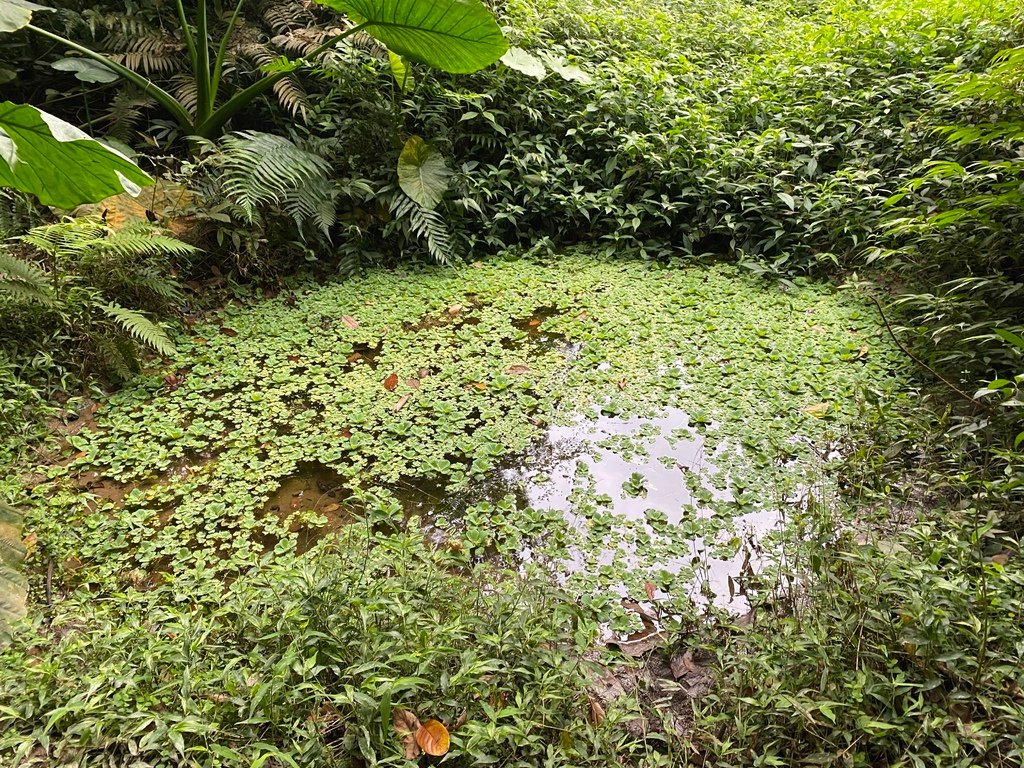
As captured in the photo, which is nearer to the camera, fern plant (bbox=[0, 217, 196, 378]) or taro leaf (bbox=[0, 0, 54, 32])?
taro leaf (bbox=[0, 0, 54, 32])

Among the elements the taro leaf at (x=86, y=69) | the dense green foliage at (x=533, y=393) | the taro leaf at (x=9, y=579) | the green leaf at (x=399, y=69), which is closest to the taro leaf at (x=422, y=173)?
the dense green foliage at (x=533, y=393)

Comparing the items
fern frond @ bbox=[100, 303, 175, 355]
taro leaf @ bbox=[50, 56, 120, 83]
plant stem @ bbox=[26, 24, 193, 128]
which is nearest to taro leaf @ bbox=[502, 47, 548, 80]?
plant stem @ bbox=[26, 24, 193, 128]

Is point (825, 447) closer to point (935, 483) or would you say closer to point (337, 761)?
point (935, 483)

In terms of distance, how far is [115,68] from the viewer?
3.50 m

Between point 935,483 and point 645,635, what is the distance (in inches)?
51.7

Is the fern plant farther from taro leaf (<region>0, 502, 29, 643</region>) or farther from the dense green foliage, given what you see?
taro leaf (<region>0, 502, 29, 643</region>)

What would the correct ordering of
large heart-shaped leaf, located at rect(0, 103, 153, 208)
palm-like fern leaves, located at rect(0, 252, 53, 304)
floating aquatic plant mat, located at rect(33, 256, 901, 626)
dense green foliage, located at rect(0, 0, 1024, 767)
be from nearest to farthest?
dense green foliage, located at rect(0, 0, 1024, 767), large heart-shaped leaf, located at rect(0, 103, 153, 208), floating aquatic plant mat, located at rect(33, 256, 901, 626), palm-like fern leaves, located at rect(0, 252, 53, 304)

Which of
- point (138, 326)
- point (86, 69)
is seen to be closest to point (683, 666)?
point (138, 326)

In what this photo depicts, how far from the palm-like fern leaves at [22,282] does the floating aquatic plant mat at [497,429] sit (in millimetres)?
561

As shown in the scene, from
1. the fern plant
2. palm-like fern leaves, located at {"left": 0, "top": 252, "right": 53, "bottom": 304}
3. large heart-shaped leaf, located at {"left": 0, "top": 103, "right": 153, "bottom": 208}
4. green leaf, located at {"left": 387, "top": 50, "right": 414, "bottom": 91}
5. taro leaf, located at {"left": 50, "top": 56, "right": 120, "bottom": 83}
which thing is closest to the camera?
large heart-shaped leaf, located at {"left": 0, "top": 103, "right": 153, "bottom": 208}

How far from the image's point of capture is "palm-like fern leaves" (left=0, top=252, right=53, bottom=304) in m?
2.62

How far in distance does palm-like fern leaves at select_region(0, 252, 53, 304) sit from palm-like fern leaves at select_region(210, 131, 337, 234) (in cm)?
107

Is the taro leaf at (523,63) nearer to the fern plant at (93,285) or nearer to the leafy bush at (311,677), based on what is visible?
the fern plant at (93,285)

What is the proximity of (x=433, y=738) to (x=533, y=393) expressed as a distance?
6.12ft
